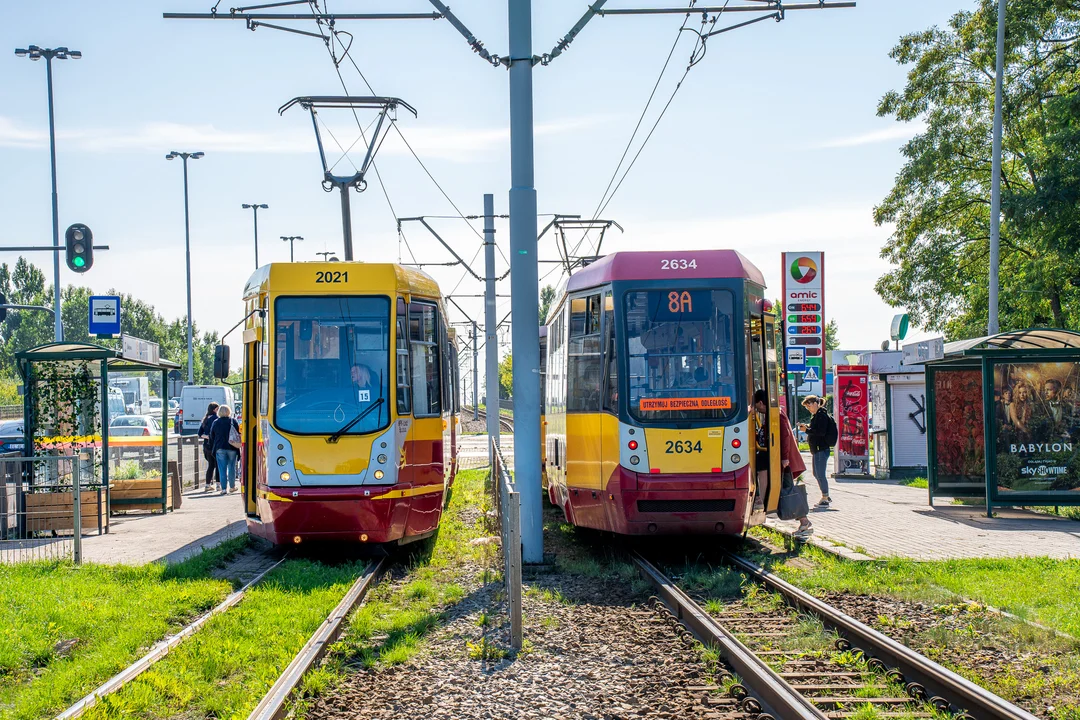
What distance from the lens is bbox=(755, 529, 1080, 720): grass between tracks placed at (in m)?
6.55

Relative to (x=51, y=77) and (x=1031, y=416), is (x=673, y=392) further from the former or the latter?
(x=51, y=77)

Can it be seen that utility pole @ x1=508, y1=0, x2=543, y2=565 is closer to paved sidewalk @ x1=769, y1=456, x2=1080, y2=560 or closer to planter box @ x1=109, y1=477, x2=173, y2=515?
paved sidewalk @ x1=769, y1=456, x2=1080, y2=560

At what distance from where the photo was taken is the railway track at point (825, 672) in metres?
5.98

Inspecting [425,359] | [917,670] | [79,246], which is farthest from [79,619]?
[79,246]

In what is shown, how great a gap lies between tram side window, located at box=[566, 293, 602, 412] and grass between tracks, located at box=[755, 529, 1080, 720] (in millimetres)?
2576

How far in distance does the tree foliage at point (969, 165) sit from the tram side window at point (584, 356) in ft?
78.0

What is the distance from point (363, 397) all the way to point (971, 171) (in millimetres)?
31852

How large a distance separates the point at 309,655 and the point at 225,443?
15.1 m

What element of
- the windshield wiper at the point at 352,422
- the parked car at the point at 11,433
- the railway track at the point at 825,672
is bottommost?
the railway track at the point at 825,672

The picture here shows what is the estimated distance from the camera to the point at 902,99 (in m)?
37.9

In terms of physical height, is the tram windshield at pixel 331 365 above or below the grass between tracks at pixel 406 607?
above

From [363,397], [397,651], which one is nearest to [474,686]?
[397,651]

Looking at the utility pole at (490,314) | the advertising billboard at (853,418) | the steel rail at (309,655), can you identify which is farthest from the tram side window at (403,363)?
the advertising billboard at (853,418)

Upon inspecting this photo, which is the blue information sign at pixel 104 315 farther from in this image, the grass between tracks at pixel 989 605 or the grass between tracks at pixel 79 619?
the grass between tracks at pixel 989 605
